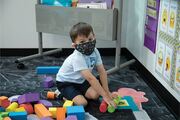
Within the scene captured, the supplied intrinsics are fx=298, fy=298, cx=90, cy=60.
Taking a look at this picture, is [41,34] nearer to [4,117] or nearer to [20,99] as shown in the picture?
[20,99]

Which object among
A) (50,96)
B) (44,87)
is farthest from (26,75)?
(50,96)

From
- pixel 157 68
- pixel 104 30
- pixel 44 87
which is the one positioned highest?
pixel 104 30

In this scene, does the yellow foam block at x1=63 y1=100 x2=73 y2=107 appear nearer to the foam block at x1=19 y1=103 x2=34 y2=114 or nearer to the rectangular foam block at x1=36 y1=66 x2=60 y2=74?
the foam block at x1=19 y1=103 x2=34 y2=114

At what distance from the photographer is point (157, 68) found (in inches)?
83.7

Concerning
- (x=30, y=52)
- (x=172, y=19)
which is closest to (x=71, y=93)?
(x=172, y=19)

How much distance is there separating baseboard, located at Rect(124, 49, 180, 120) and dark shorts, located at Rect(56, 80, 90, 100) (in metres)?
0.51

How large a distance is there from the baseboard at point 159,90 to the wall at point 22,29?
666mm

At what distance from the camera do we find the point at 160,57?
206 centimetres

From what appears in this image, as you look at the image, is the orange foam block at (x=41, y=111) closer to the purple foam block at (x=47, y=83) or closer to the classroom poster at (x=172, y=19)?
the purple foam block at (x=47, y=83)

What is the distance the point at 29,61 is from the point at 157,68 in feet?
4.24

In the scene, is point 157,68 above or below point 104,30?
below

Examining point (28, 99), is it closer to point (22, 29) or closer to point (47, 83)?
point (47, 83)

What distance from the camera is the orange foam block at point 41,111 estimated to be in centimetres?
161

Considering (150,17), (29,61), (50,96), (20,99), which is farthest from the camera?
(29,61)
